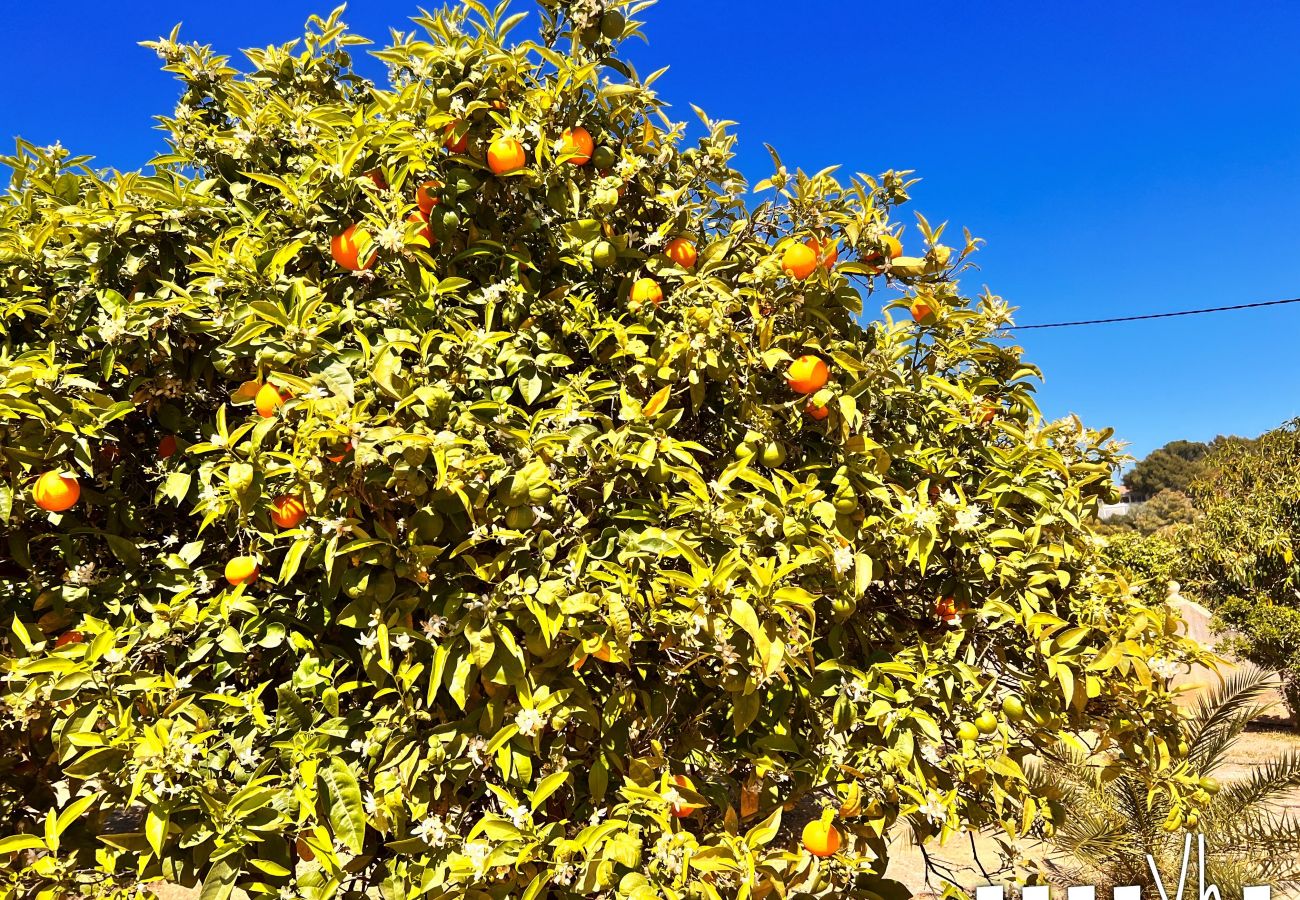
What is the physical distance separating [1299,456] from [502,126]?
10.9 metres

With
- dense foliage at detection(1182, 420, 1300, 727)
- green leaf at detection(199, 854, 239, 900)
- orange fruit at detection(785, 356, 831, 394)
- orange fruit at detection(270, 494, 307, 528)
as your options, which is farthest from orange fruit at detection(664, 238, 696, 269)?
dense foliage at detection(1182, 420, 1300, 727)

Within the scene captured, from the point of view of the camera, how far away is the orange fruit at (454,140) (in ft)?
6.39

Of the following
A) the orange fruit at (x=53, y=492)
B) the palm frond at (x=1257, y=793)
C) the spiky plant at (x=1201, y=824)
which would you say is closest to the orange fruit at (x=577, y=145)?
the orange fruit at (x=53, y=492)

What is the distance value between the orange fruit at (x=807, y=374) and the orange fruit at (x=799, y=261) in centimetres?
21

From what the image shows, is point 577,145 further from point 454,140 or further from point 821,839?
point 821,839

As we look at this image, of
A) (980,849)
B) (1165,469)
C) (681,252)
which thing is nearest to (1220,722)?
(980,849)

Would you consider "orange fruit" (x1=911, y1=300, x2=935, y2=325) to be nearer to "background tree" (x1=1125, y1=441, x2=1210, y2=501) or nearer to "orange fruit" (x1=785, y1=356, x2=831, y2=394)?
"orange fruit" (x1=785, y1=356, x2=831, y2=394)

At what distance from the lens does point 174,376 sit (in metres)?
2.13

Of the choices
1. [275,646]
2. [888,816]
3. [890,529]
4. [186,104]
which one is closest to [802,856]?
[888,816]

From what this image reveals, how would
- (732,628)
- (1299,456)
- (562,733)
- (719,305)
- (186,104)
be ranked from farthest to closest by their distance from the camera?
1. (1299,456)
2. (186,104)
3. (719,305)
4. (562,733)
5. (732,628)

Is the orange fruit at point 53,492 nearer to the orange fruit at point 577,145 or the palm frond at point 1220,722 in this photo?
the orange fruit at point 577,145

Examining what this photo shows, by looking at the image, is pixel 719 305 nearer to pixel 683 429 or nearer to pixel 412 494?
pixel 683 429

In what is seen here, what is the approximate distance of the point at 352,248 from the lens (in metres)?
1.96

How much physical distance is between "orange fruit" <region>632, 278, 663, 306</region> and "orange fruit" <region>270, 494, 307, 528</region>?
2.93 ft
